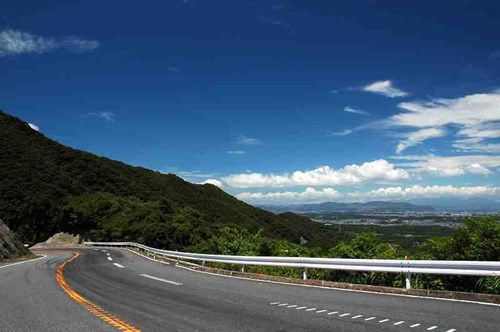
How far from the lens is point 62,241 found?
65750 millimetres

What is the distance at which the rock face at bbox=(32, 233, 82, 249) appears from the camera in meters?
64.7

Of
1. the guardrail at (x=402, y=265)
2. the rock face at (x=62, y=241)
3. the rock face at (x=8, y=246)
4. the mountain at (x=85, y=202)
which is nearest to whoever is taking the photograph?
the guardrail at (x=402, y=265)

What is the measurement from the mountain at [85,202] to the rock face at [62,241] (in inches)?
119

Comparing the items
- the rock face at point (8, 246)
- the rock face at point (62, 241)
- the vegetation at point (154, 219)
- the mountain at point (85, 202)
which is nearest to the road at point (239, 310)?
the vegetation at point (154, 219)

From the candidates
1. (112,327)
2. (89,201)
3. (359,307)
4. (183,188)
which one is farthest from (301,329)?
(183,188)

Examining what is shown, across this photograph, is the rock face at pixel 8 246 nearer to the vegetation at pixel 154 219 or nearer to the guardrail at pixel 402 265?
the vegetation at pixel 154 219

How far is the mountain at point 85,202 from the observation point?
6675 cm

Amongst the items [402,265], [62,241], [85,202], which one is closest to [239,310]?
[402,265]

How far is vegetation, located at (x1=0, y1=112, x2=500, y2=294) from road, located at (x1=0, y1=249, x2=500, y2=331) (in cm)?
220

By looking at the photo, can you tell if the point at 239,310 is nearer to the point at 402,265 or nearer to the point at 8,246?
the point at 402,265

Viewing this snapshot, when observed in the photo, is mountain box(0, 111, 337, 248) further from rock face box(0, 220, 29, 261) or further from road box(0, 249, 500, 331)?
road box(0, 249, 500, 331)

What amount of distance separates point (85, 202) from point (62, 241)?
1179 centimetres

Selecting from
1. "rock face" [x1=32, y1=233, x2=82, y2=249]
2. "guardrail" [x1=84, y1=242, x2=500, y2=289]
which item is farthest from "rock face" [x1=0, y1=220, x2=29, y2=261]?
"rock face" [x1=32, y1=233, x2=82, y2=249]

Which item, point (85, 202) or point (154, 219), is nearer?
point (154, 219)
